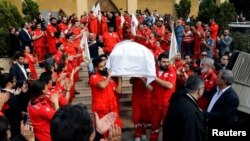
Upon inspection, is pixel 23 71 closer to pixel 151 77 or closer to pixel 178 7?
pixel 151 77

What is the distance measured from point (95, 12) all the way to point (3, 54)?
5028 millimetres

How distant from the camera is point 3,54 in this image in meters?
16.3

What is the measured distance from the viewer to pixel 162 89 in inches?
328

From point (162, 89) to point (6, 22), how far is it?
420 inches

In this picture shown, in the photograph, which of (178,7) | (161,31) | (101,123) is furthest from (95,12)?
(101,123)

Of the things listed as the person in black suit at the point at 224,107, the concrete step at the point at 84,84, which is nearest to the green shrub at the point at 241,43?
the concrete step at the point at 84,84

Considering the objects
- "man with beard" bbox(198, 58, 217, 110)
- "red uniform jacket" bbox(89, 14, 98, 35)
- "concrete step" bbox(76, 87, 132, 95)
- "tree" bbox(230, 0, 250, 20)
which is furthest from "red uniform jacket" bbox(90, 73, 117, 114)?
"tree" bbox(230, 0, 250, 20)

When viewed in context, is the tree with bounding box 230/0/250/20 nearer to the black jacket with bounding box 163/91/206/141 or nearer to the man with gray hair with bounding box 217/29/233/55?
the man with gray hair with bounding box 217/29/233/55

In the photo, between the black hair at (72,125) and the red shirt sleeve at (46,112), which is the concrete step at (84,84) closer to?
the red shirt sleeve at (46,112)

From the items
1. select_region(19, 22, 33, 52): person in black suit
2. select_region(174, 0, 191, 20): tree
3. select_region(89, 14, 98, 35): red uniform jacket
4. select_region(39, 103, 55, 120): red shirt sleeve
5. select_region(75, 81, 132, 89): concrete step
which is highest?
select_region(174, 0, 191, 20): tree

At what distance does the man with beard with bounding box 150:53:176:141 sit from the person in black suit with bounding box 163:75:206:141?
2.88m

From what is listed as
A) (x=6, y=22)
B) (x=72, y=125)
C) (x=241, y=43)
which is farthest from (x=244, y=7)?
(x=72, y=125)

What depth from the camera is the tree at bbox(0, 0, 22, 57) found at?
16.2 m

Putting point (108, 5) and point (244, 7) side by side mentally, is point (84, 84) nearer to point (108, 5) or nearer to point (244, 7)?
point (108, 5)
